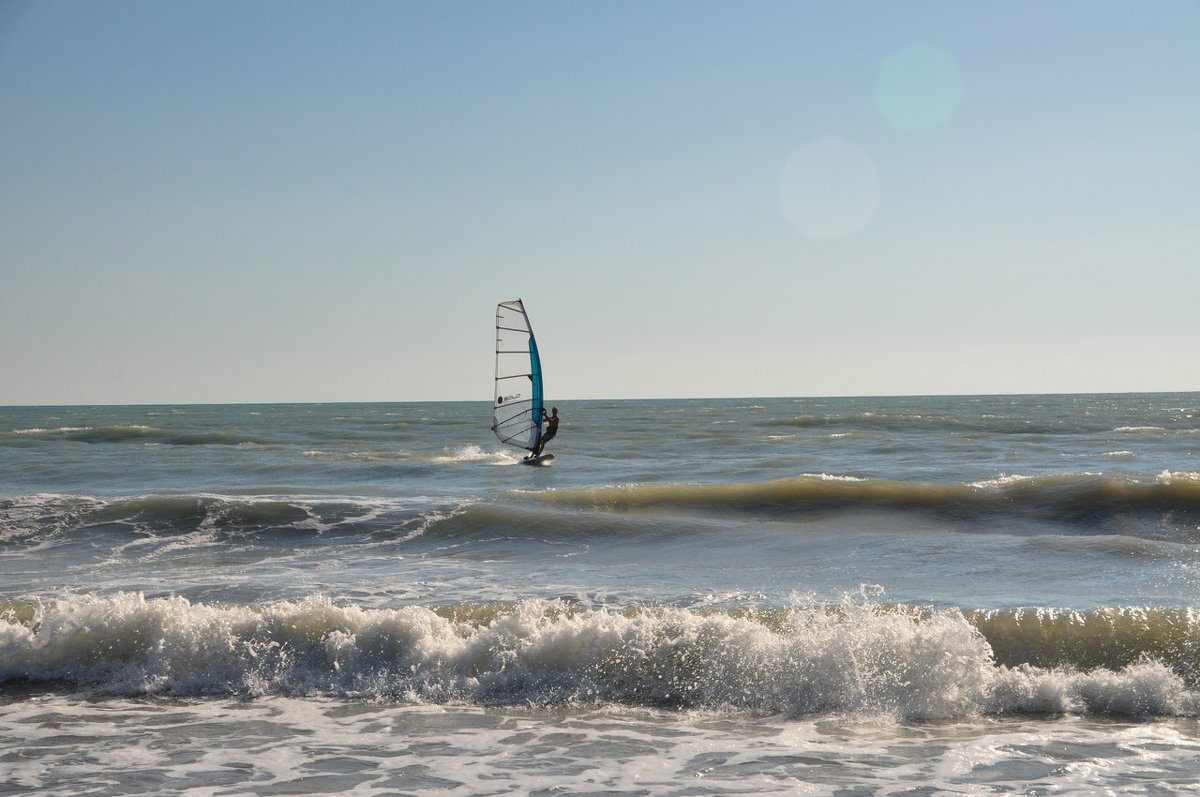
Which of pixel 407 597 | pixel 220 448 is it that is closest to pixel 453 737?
pixel 407 597

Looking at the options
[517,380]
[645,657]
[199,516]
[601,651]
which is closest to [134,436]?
[517,380]

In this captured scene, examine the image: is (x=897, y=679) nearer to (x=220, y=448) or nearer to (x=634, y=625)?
(x=634, y=625)

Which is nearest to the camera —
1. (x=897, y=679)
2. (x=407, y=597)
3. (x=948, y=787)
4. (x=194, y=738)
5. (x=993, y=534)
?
(x=948, y=787)

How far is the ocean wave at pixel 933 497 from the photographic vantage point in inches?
630

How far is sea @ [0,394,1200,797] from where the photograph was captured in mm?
5973

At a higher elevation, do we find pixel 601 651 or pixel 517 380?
pixel 517 380

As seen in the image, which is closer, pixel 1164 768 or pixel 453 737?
pixel 1164 768

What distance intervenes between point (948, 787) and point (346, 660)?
16.0 feet

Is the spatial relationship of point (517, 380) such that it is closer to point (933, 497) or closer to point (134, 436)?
point (933, 497)

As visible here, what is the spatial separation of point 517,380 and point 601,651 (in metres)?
16.9

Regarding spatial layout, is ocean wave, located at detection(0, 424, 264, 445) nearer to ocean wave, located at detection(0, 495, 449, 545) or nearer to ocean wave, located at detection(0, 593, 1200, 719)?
ocean wave, located at detection(0, 495, 449, 545)

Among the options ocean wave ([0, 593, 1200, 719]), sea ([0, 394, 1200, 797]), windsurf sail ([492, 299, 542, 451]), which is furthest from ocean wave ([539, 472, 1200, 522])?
ocean wave ([0, 593, 1200, 719])

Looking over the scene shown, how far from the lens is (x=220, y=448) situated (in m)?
35.3

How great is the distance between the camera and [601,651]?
7.96 metres
